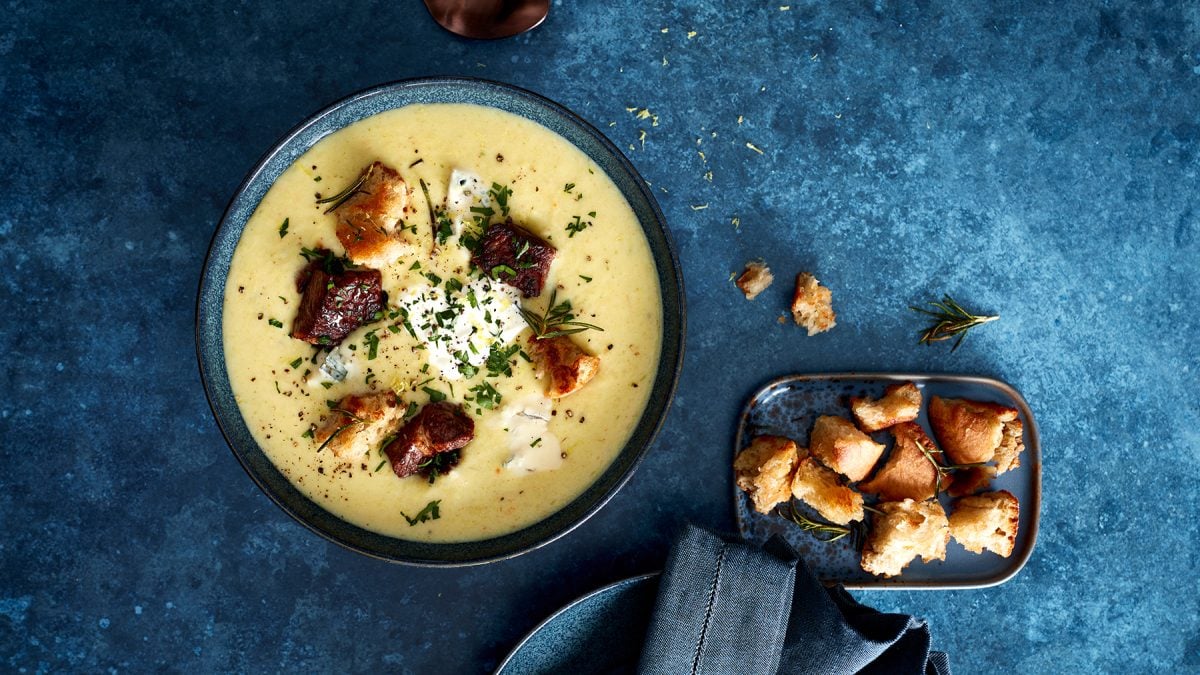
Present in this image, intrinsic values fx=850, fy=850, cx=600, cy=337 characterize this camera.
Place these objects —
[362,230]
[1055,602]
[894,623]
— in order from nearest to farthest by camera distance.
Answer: [362,230]
[894,623]
[1055,602]

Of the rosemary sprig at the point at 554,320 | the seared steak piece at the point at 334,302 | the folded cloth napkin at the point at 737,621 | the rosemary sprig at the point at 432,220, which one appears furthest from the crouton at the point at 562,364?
the folded cloth napkin at the point at 737,621

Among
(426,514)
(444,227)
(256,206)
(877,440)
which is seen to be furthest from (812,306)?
(256,206)

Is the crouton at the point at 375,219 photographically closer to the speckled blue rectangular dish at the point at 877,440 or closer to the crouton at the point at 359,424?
the crouton at the point at 359,424

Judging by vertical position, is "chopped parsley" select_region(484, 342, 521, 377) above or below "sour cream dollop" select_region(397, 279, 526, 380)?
below

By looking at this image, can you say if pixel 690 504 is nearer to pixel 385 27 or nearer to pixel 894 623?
pixel 894 623

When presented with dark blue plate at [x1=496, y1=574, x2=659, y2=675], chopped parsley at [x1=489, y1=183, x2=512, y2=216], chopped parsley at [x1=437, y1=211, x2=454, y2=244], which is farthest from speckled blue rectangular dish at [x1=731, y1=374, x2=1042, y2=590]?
chopped parsley at [x1=437, y1=211, x2=454, y2=244]

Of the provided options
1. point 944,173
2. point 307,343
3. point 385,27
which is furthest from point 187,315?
point 944,173

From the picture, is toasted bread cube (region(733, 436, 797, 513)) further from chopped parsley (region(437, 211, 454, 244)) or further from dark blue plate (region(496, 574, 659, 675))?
chopped parsley (region(437, 211, 454, 244))
